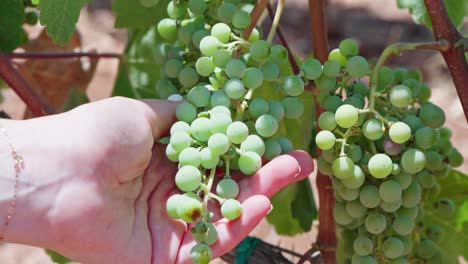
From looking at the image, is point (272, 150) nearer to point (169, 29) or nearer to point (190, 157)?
point (190, 157)

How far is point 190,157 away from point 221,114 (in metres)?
0.06

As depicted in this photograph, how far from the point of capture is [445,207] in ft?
4.09

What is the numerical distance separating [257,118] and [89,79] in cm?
107

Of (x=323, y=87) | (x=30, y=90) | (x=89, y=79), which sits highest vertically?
(x=323, y=87)

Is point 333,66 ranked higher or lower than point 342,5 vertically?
higher

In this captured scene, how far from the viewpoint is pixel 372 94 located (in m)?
0.99

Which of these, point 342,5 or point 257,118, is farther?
point 342,5

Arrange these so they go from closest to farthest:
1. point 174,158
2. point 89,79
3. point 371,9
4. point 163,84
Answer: point 174,158
point 163,84
point 89,79
point 371,9

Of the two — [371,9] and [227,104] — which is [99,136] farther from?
[371,9]

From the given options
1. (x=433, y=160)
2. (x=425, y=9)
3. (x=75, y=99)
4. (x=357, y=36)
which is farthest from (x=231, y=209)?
(x=357, y=36)

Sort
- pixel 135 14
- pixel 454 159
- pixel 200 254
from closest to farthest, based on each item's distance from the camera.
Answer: pixel 200 254 < pixel 454 159 < pixel 135 14

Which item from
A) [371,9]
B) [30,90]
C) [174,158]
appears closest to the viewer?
[174,158]

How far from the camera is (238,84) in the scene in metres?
0.98

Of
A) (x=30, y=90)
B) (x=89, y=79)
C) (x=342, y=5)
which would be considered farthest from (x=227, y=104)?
(x=342, y=5)
